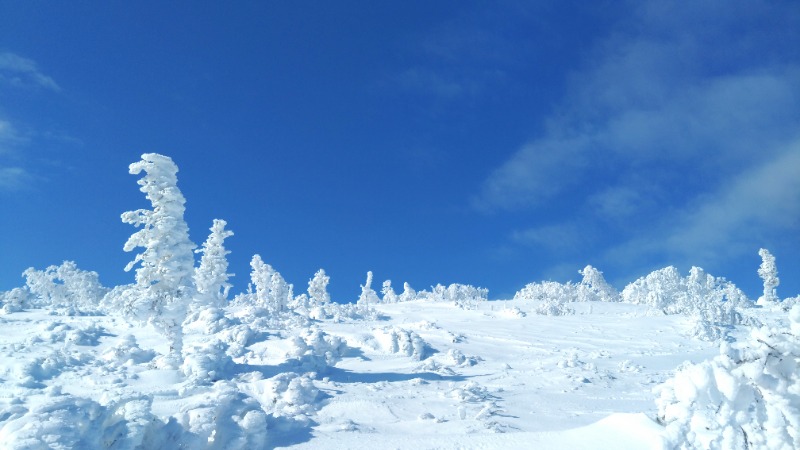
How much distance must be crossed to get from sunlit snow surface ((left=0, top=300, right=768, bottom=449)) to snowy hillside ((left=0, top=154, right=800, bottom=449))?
0.29 ft

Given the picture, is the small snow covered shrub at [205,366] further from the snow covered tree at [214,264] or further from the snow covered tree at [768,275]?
the snow covered tree at [768,275]

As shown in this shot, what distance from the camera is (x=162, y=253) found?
90.5ft

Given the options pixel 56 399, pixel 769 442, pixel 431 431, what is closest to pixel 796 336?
pixel 769 442

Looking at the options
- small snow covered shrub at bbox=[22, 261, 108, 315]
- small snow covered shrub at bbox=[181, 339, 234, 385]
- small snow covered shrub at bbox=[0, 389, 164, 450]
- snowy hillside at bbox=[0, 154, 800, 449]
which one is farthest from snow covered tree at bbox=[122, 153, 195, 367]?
small snow covered shrub at bbox=[22, 261, 108, 315]

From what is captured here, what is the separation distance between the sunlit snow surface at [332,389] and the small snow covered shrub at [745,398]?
4.01m

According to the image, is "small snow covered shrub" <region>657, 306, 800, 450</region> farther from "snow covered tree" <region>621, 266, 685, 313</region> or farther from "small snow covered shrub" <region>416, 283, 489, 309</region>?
"small snow covered shrub" <region>416, 283, 489, 309</region>

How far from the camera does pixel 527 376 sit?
98.8 ft

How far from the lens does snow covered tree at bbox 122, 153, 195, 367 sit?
88.8ft

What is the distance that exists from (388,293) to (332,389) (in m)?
91.5

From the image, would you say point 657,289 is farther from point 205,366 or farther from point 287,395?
point 205,366

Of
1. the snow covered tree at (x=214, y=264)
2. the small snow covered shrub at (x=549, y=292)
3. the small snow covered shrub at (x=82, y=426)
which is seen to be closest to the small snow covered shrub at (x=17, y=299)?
the snow covered tree at (x=214, y=264)

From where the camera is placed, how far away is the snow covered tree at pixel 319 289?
8238 cm

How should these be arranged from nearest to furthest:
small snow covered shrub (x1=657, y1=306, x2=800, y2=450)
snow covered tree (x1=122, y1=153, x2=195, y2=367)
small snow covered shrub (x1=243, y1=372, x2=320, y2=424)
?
small snow covered shrub (x1=657, y1=306, x2=800, y2=450), small snow covered shrub (x1=243, y1=372, x2=320, y2=424), snow covered tree (x1=122, y1=153, x2=195, y2=367)

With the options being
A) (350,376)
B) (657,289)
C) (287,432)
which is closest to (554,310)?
(657,289)
